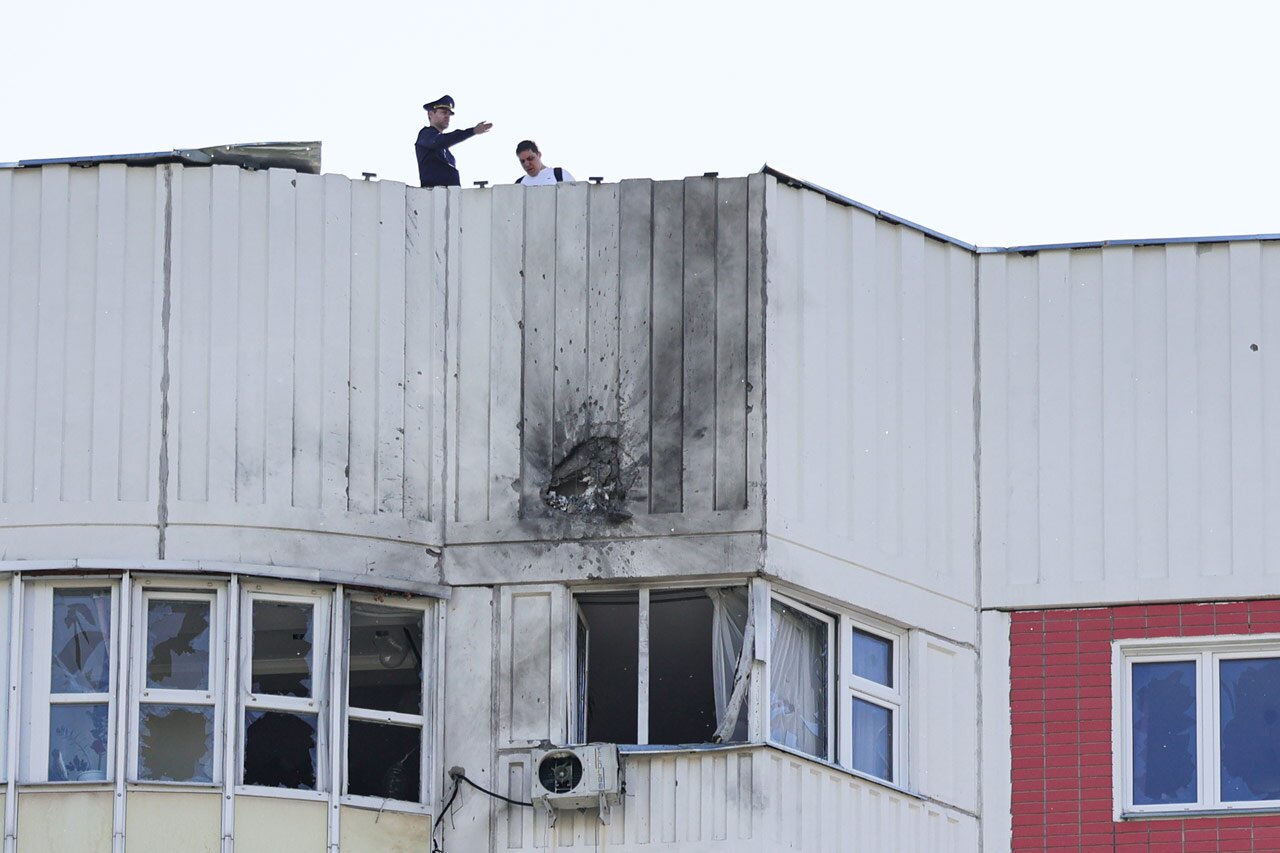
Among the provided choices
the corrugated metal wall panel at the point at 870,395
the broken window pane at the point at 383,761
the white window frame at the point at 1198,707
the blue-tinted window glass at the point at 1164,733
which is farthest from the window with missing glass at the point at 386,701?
the blue-tinted window glass at the point at 1164,733

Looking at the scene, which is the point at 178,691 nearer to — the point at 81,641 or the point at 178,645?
the point at 178,645

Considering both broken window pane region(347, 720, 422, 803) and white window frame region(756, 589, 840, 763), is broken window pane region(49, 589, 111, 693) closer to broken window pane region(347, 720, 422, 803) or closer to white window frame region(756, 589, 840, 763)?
broken window pane region(347, 720, 422, 803)

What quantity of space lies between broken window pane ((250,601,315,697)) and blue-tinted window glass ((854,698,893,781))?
411cm

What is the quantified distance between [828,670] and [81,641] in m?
5.46

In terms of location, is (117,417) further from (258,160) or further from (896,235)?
(896,235)

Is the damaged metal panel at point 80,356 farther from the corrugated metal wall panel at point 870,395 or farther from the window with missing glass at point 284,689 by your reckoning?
the corrugated metal wall panel at point 870,395

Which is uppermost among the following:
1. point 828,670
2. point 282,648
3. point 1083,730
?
point 282,648

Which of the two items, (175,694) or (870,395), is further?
(870,395)

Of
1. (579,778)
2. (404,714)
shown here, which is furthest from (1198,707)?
(404,714)

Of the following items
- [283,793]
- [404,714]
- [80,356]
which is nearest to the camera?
[283,793]

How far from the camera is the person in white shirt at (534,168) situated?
2558 centimetres

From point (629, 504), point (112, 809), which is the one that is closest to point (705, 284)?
point (629, 504)

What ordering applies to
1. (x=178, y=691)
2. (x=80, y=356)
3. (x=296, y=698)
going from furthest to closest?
1. (x=80, y=356)
2. (x=296, y=698)
3. (x=178, y=691)

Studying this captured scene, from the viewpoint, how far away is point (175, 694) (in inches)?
907
